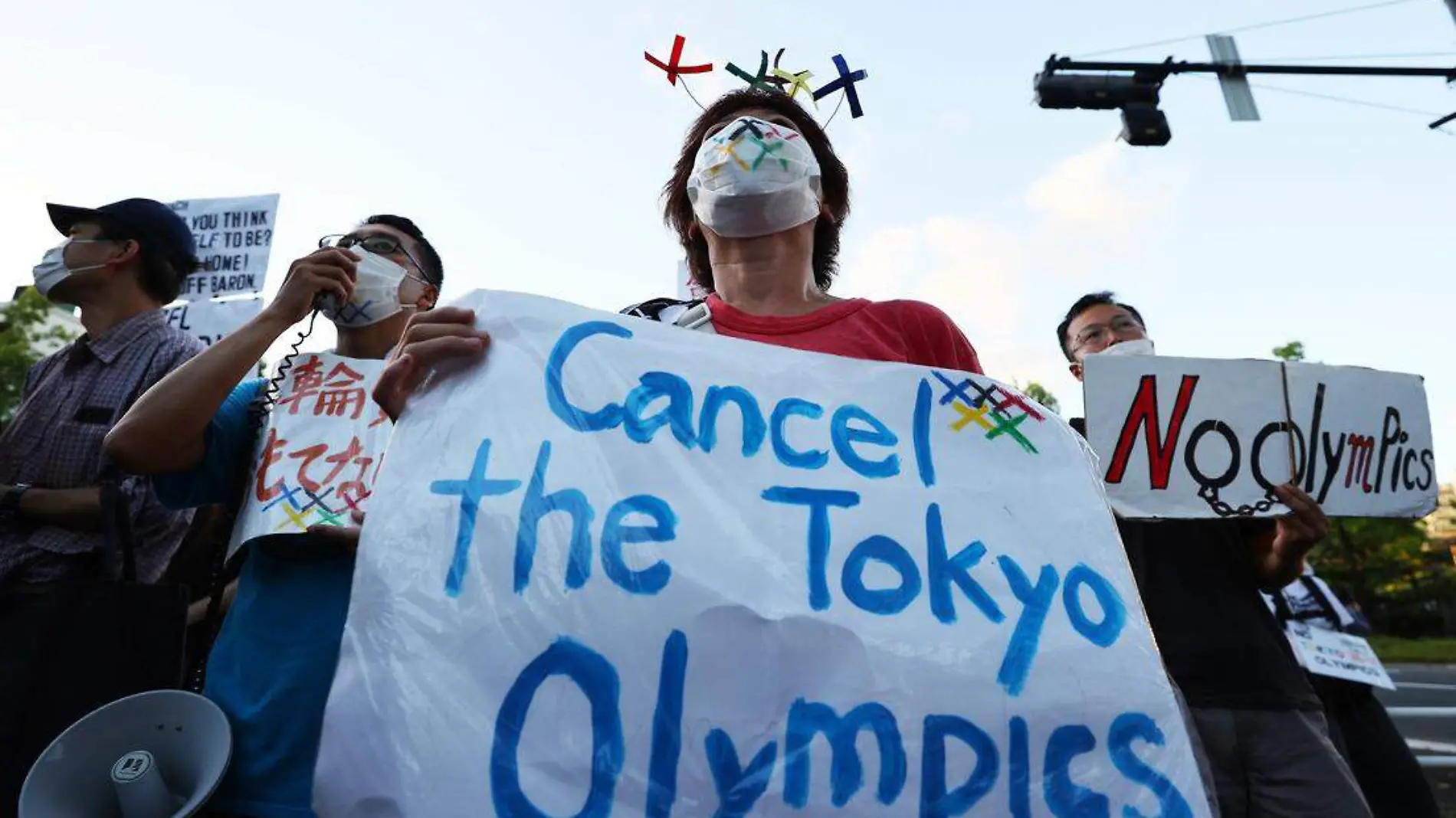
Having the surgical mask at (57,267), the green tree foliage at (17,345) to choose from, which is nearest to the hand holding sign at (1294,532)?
the surgical mask at (57,267)

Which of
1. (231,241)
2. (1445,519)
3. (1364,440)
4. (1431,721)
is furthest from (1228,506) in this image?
(1445,519)

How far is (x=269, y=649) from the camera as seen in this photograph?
1596 millimetres

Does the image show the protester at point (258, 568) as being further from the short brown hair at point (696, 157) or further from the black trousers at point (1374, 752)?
the black trousers at point (1374, 752)

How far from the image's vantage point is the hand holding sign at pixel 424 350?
4.51 feet

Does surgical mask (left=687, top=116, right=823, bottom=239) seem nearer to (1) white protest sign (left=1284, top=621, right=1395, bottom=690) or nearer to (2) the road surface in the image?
(1) white protest sign (left=1284, top=621, right=1395, bottom=690)

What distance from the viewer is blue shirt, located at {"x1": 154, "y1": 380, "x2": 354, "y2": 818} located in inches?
58.7

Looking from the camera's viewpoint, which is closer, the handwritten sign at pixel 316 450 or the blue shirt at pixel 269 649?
the blue shirt at pixel 269 649

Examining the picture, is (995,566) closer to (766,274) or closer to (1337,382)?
(766,274)

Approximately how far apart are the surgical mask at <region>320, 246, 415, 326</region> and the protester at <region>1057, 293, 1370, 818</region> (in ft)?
6.02

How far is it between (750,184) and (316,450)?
960mm

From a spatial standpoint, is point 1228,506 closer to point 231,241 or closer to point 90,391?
point 90,391

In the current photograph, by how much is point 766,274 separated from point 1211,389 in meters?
1.47

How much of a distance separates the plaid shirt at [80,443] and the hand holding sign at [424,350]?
1.01m

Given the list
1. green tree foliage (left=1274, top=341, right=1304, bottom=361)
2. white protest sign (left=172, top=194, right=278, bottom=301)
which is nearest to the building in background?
green tree foliage (left=1274, top=341, right=1304, bottom=361)
